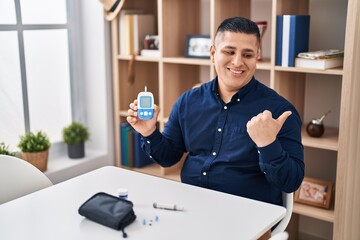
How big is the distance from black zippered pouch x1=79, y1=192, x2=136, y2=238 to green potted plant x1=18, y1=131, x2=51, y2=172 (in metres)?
1.31

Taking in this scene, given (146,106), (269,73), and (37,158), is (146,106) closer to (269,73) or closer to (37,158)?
(37,158)

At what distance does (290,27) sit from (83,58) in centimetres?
146

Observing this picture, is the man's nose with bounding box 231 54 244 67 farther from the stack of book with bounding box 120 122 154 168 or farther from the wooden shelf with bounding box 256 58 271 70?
the stack of book with bounding box 120 122 154 168

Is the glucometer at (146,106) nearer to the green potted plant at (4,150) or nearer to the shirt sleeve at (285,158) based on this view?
the shirt sleeve at (285,158)

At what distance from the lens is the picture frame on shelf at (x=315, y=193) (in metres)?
2.71

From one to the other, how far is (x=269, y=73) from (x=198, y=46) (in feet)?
1.53

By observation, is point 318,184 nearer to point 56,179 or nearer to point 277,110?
point 277,110

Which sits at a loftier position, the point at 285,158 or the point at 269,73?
the point at 269,73

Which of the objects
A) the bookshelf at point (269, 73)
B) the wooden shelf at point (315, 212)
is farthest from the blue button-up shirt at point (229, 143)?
the wooden shelf at point (315, 212)

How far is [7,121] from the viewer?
9.68ft

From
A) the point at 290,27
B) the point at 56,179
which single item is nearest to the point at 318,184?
the point at 290,27

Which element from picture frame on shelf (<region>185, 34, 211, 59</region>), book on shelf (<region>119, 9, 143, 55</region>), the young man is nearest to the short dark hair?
the young man

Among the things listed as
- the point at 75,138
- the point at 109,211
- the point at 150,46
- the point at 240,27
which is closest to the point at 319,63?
the point at 240,27

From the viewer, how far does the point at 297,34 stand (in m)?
2.59
